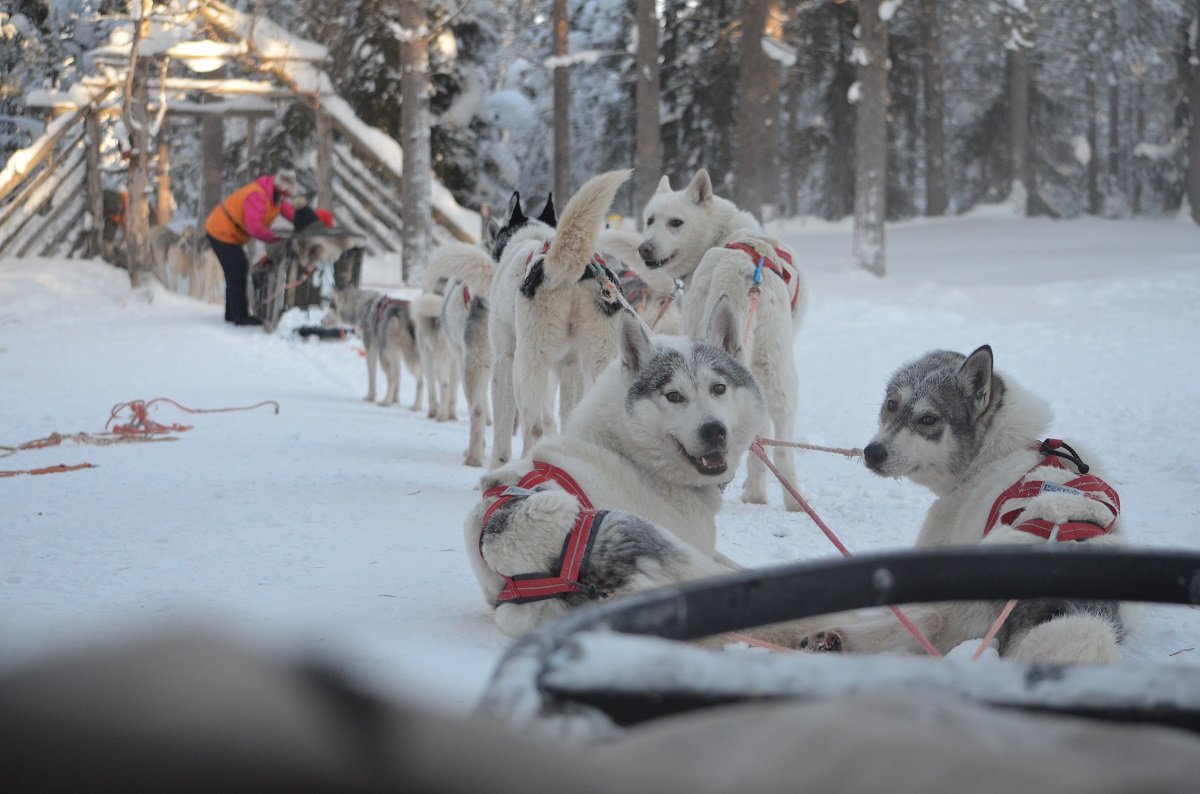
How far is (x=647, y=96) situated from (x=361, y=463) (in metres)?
13.3

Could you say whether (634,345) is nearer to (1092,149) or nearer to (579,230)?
(579,230)

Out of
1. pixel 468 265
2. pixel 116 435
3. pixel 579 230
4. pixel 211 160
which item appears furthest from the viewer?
pixel 211 160

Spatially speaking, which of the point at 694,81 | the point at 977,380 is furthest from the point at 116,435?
the point at 694,81

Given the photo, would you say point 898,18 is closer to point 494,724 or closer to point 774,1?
point 774,1

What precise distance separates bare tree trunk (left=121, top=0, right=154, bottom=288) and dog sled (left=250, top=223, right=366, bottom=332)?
3.03 m

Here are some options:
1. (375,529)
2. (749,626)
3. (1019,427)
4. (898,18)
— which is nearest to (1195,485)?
(1019,427)

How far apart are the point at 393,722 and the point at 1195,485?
690 cm

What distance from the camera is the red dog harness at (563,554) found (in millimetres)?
3156

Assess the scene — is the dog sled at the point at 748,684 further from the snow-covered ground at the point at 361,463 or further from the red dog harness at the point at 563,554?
the red dog harness at the point at 563,554

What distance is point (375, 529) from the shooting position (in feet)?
17.1

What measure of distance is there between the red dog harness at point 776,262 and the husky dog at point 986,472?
84.6 inches

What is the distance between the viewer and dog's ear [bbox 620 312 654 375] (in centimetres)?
419

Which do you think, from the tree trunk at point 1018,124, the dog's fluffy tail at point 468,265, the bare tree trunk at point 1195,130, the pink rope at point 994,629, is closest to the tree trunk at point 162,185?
the dog's fluffy tail at point 468,265

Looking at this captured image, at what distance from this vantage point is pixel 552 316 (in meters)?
6.36
